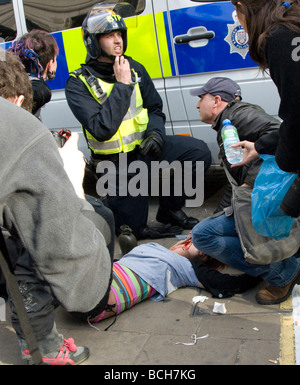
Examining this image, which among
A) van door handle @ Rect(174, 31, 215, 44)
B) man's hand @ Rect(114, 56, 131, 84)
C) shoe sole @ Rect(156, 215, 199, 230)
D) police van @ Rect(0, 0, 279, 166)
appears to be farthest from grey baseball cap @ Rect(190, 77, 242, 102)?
shoe sole @ Rect(156, 215, 199, 230)

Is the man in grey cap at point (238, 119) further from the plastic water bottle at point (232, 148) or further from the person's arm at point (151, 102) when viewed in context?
the person's arm at point (151, 102)

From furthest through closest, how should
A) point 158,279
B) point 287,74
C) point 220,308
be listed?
1. point 158,279
2. point 220,308
3. point 287,74

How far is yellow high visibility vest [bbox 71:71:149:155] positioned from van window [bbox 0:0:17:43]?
1316 millimetres

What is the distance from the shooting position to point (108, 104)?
13.4 feet

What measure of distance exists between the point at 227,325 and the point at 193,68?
2310mm

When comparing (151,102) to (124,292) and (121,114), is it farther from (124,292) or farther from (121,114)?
(124,292)

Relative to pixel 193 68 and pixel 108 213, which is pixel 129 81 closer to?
pixel 193 68

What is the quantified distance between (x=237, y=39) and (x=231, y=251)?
1.80 metres

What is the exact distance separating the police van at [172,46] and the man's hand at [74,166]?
7.69 feet

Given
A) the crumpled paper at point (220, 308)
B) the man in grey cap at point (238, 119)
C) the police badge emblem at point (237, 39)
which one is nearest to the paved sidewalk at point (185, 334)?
the crumpled paper at point (220, 308)

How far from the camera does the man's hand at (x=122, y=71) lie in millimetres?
4121

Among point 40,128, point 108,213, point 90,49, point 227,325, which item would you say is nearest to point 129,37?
point 90,49

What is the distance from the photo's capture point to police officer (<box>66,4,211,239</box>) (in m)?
4.08

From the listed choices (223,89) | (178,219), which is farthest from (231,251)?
(178,219)
